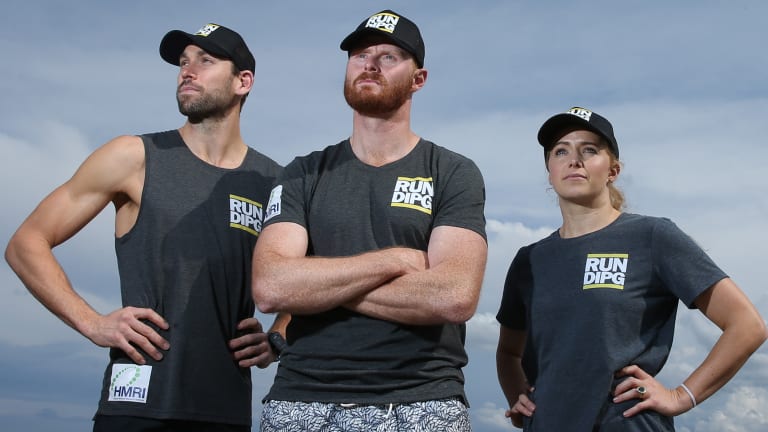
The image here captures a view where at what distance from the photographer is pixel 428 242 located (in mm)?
3877

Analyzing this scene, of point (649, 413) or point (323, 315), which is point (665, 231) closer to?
point (649, 413)

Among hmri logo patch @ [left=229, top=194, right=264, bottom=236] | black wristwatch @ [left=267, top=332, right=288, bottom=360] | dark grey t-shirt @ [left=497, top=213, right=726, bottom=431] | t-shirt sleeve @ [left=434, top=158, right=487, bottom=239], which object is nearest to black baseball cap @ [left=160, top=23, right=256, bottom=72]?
hmri logo patch @ [left=229, top=194, right=264, bottom=236]

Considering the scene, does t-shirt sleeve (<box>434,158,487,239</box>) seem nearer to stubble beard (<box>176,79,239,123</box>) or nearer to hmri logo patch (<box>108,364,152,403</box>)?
stubble beard (<box>176,79,239,123</box>)

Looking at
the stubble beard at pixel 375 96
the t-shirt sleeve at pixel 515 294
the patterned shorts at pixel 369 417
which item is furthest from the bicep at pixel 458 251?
the t-shirt sleeve at pixel 515 294

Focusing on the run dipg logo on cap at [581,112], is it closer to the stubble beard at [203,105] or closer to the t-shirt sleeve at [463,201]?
the t-shirt sleeve at [463,201]

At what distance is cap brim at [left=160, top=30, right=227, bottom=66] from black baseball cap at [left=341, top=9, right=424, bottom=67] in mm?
1169

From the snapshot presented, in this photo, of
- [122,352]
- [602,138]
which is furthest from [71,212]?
[602,138]

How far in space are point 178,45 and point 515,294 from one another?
269 centimetres

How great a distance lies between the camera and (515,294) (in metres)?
4.73

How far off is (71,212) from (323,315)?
1.99m

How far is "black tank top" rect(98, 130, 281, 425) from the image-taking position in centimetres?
439

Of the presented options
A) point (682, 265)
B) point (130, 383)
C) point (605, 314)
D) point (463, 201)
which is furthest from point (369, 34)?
point (130, 383)

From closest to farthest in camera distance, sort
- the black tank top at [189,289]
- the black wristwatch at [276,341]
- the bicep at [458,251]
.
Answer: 1. the bicep at [458,251]
2. the black tank top at [189,289]
3. the black wristwatch at [276,341]

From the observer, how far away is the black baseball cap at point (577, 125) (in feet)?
15.2
